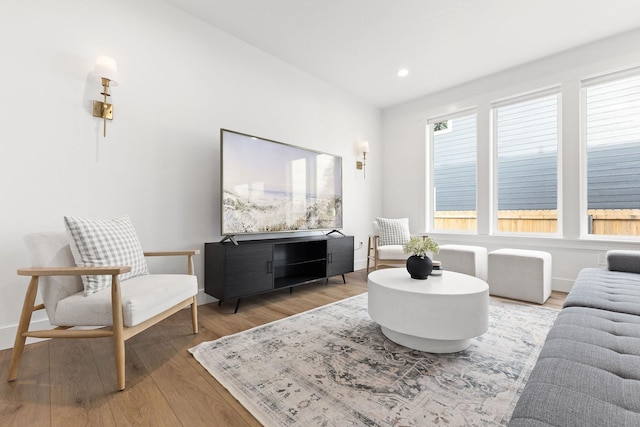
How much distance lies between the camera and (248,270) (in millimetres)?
2740

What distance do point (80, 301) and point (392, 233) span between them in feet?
11.6

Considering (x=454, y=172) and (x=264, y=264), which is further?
(x=454, y=172)

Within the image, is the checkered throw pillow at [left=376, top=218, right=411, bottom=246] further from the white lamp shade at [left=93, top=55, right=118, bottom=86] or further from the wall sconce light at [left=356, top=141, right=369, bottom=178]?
Answer: the white lamp shade at [left=93, top=55, right=118, bottom=86]

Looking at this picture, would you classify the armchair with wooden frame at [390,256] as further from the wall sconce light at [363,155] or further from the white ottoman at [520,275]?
the wall sconce light at [363,155]

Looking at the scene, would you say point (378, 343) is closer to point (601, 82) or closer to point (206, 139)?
point (206, 139)

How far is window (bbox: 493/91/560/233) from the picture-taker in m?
3.63

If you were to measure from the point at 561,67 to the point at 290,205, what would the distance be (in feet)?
11.8

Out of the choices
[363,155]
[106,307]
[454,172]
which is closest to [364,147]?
[363,155]

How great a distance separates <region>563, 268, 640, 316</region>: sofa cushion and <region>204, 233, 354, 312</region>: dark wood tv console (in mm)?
2271

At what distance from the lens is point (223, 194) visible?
2754 mm

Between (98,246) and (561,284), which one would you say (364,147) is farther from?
(98,246)

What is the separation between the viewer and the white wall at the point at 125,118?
1.98m

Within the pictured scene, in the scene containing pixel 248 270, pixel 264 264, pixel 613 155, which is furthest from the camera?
pixel 613 155

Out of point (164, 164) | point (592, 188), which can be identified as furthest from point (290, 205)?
point (592, 188)
